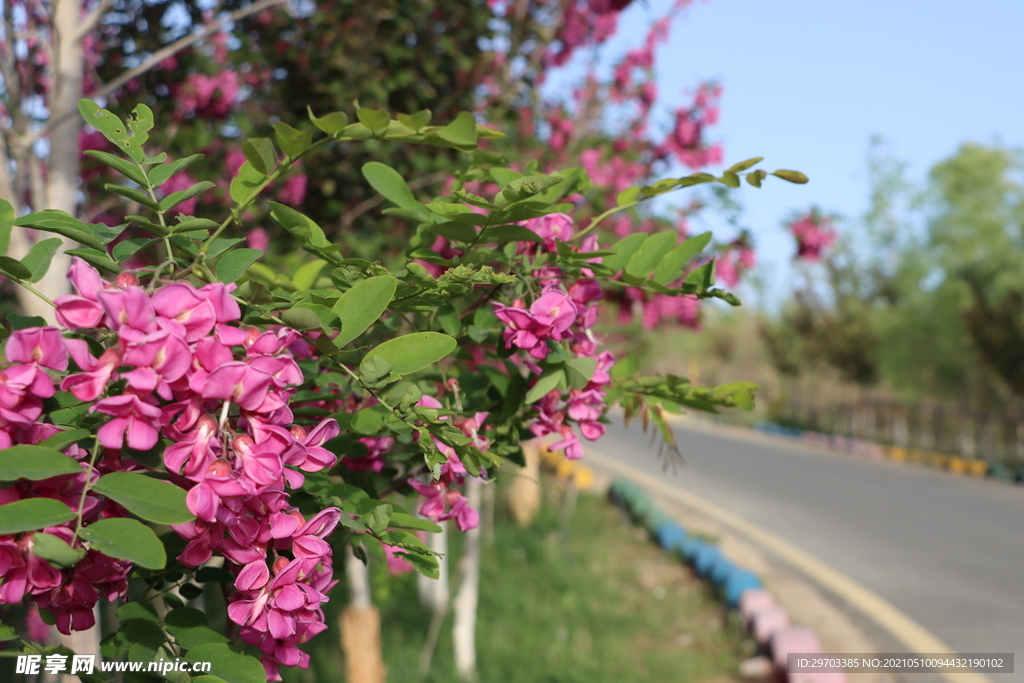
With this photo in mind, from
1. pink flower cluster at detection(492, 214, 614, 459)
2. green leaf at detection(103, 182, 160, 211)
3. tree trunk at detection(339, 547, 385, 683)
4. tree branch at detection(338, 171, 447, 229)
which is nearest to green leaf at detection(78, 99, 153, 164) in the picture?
green leaf at detection(103, 182, 160, 211)

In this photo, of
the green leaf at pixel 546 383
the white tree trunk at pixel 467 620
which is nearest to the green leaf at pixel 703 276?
the green leaf at pixel 546 383

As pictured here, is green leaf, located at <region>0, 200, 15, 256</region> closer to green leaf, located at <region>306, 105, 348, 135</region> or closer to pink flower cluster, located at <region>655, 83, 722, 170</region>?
green leaf, located at <region>306, 105, 348, 135</region>

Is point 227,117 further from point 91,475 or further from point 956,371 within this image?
point 956,371

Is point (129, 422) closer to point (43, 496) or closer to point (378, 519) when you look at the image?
point (43, 496)

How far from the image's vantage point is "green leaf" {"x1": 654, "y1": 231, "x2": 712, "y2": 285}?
1194 mm

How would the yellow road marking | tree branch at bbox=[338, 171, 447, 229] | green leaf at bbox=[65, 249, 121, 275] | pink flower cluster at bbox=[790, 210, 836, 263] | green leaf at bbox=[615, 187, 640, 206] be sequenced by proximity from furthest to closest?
pink flower cluster at bbox=[790, 210, 836, 263] < the yellow road marking < tree branch at bbox=[338, 171, 447, 229] < green leaf at bbox=[615, 187, 640, 206] < green leaf at bbox=[65, 249, 121, 275]

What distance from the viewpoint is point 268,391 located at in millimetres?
772

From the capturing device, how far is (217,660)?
2.94ft

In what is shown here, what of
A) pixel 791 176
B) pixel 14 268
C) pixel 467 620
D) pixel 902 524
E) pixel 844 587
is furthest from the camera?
pixel 902 524

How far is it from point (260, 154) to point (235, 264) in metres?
0.17

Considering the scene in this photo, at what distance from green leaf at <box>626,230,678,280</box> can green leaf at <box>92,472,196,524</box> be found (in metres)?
0.75

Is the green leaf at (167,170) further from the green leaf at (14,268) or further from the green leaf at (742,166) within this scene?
the green leaf at (742,166)

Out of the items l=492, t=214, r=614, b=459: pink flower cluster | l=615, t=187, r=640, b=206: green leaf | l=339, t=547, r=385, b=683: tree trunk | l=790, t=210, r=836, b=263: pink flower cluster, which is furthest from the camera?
l=790, t=210, r=836, b=263: pink flower cluster

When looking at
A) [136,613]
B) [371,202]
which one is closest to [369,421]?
[136,613]
